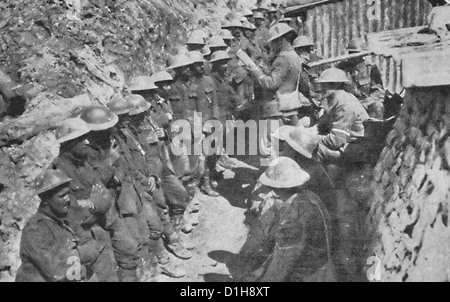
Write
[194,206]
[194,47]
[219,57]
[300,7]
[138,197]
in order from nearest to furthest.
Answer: [138,197] < [194,206] < [219,57] < [194,47] < [300,7]

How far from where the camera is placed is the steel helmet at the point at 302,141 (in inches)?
137

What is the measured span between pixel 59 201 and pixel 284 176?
1.62m

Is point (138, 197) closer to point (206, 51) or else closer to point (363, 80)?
point (206, 51)

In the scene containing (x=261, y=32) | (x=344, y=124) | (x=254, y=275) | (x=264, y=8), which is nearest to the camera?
(x=254, y=275)

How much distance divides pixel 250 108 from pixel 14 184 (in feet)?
11.5

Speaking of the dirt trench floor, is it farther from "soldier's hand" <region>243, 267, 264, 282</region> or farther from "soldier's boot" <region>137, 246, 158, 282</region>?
"soldier's hand" <region>243, 267, 264, 282</region>

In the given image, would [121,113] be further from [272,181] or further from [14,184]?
[272,181]

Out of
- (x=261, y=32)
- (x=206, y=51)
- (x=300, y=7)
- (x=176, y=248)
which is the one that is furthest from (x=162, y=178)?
(x=261, y=32)

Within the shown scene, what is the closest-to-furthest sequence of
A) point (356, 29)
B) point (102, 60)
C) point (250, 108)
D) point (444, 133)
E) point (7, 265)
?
point (444, 133)
point (7, 265)
point (102, 60)
point (250, 108)
point (356, 29)

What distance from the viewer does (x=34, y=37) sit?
5.29 meters

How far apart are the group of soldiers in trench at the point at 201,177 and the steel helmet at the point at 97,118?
0.04 ft

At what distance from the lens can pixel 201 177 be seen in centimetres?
593

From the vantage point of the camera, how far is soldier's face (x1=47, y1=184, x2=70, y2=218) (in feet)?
9.46
